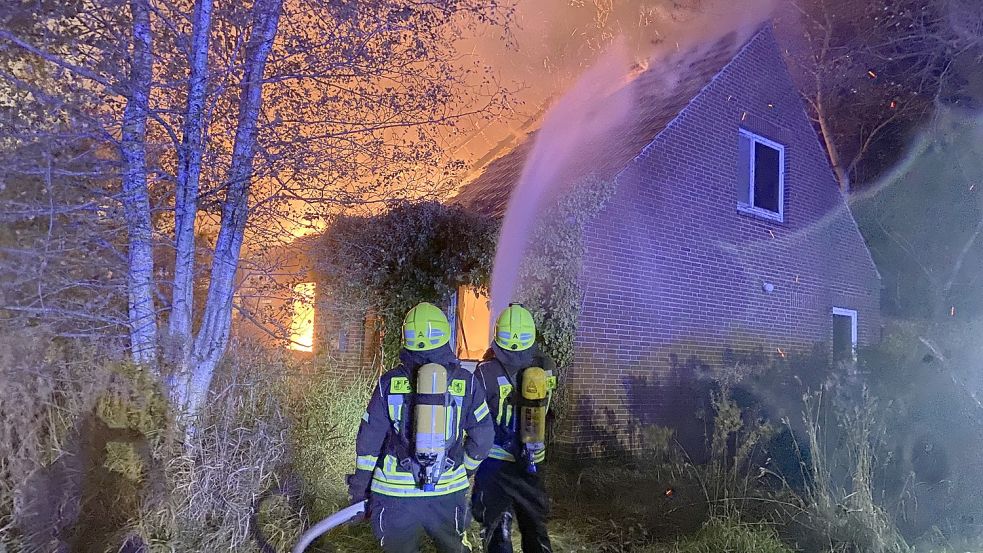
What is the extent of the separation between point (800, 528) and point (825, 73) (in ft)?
46.2

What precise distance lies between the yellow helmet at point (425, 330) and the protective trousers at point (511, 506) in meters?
1.07

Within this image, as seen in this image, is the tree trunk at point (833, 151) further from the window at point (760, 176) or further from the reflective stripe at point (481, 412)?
the reflective stripe at point (481, 412)

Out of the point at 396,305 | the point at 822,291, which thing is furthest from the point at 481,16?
the point at 822,291

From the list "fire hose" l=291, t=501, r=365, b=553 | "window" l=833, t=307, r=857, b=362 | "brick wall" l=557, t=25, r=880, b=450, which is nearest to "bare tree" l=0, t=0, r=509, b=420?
"fire hose" l=291, t=501, r=365, b=553

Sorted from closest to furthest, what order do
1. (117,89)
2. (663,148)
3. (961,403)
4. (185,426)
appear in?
1. (185,426)
2. (117,89)
3. (961,403)
4. (663,148)

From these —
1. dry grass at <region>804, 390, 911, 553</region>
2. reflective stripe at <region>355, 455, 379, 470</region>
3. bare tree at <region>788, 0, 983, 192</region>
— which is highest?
bare tree at <region>788, 0, 983, 192</region>

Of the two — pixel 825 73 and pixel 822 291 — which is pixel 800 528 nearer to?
pixel 822 291

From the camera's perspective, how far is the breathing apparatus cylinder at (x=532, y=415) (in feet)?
13.2

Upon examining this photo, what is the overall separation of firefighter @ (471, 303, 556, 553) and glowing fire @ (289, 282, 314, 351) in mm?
2252

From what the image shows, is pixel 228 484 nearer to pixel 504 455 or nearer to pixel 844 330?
pixel 504 455

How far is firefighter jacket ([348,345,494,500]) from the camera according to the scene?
11.0ft

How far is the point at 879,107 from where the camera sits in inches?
610

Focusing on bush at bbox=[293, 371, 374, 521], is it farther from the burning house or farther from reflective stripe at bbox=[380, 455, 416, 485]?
reflective stripe at bbox=[380, 455, 416, 485]

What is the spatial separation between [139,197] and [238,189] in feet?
2.20
